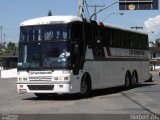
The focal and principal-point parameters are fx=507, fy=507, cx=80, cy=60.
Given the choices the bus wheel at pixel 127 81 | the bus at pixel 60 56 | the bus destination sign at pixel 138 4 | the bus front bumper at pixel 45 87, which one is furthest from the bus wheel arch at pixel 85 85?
the bus destination sign at pixel 138 4

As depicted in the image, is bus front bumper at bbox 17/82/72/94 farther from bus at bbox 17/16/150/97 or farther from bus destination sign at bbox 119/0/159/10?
bus destination sign at bbox 119/0/159/10

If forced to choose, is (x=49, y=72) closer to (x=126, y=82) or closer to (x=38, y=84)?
(x=38, y=84)

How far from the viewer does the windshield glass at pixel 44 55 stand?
811 inches

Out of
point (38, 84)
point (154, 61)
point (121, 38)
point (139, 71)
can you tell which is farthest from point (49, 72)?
point (154, 61)

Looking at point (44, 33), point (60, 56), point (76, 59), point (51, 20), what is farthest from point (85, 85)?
point (51, 20)

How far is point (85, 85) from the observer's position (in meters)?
22.2

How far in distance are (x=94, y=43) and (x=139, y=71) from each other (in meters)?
8.02

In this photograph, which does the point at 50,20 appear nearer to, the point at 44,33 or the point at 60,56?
the point at 44,33

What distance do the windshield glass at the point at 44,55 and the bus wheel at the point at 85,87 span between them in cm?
170

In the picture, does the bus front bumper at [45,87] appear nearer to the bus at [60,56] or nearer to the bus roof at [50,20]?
the bus at [60,56]

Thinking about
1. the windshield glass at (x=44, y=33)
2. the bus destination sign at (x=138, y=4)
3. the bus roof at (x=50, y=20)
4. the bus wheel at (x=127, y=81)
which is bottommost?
the bus wheel at (x=127, y=81)

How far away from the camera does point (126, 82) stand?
28.3 meters

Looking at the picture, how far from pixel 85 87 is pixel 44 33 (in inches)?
120

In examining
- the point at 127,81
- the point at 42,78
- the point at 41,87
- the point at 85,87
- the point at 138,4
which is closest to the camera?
the point at 42,78
